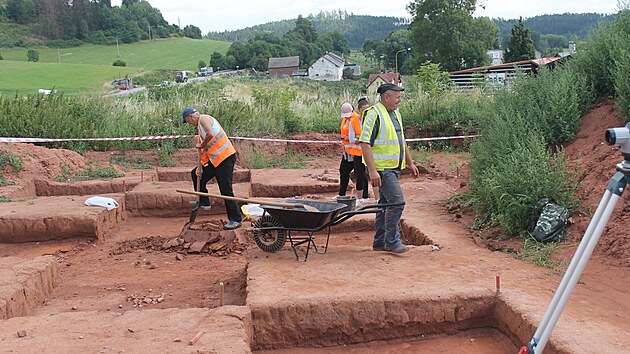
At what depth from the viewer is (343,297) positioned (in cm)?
478

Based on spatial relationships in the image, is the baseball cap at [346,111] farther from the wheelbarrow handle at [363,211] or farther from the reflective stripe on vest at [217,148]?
the wheelbarrow handle at [363,211]

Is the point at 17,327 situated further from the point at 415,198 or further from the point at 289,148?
the point at 289,148

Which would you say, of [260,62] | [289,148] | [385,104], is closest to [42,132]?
[289,148]

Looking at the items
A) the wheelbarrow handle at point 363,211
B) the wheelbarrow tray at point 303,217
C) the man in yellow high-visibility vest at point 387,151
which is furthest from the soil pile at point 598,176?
the wheelbarrow tray at point 303,217

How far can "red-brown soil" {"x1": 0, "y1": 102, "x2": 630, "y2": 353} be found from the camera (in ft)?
13.9

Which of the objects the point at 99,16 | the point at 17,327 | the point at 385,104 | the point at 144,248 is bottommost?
the point at 144,248

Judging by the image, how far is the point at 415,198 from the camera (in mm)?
9477

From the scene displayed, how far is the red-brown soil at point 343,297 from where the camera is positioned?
425 centimetres

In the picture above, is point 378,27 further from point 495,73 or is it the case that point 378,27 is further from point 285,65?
point 495,73

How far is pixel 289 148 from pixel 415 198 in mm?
7377

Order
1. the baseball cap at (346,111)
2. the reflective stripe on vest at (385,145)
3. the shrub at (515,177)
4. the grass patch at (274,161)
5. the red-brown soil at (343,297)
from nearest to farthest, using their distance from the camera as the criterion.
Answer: the red-brown soil at (343,297) < the reflective stripe on vest at (385,145) < the shrub at (515,177) < the baseball cap at (346,111) < the grass patch at (274,161)

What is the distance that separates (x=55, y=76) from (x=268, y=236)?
4522cm

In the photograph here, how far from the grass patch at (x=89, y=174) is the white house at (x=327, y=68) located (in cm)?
6043

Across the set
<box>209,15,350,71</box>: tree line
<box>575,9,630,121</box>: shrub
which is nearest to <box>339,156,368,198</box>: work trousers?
<box>575,9,630,121</box>: shrub
